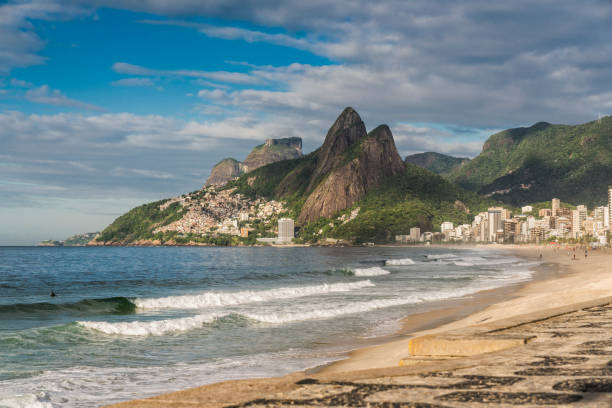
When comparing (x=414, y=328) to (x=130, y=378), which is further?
(x=414, y=328)

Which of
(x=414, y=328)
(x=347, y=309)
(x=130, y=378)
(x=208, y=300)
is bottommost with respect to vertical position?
(x=208, y=300)

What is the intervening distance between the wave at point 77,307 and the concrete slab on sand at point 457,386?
2405 cm

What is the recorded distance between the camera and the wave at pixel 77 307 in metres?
27.0

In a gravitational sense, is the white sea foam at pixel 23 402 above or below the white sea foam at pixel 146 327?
above

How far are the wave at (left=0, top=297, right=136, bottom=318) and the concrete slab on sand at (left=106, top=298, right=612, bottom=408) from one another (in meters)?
24.1

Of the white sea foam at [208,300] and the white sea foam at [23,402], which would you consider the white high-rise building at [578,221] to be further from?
the white sea foam at [23,402]

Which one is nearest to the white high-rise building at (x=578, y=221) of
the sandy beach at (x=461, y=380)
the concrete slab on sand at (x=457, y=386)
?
the sandy beach at (x=461, y=380)

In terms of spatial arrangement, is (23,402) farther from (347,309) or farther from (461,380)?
Answer: (347,309)

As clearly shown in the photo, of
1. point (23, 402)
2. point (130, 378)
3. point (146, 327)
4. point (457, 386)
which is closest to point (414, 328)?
point (146, 327)

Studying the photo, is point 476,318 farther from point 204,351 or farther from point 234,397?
point 234,397

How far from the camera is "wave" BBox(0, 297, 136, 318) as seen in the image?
27.0 m

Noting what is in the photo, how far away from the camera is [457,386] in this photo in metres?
4.46

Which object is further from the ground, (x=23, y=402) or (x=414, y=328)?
(x=23, y=402)

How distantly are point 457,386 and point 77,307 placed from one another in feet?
93.9
